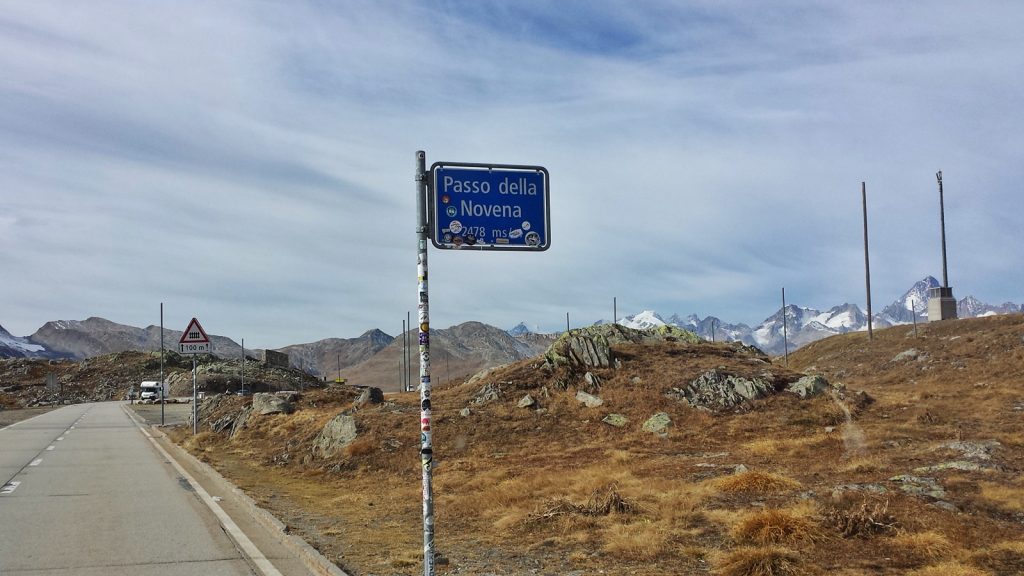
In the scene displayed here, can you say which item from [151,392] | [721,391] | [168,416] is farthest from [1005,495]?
[151,392]

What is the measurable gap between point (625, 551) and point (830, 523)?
2747mm

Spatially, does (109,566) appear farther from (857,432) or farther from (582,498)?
(857,432)

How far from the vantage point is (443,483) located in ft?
54.7

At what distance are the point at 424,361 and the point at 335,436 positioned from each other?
16610 mm

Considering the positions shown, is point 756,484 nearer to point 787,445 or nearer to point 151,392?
point 787,445

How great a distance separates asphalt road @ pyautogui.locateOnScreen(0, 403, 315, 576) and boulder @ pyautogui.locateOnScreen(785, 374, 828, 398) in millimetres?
19664

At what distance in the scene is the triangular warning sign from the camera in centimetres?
2616

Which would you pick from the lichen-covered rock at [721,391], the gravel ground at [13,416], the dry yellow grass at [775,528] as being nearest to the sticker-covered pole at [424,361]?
the dry yellow grass at [775,528]

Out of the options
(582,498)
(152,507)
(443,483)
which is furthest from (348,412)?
(582,498)

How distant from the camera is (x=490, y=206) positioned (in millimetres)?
6941

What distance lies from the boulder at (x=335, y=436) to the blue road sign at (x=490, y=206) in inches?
613

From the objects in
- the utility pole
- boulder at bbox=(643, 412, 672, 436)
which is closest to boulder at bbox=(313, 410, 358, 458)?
boulder at bbox=(643, 412, 672, 436)

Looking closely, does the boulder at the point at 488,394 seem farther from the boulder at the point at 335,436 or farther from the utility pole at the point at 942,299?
the utility pole at the point at 942,299

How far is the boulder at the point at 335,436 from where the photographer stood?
69.7 feet
